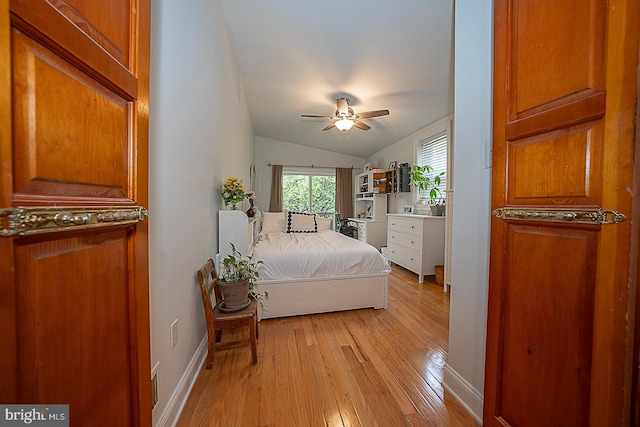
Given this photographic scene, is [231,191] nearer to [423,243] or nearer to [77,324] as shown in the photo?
[77,324]

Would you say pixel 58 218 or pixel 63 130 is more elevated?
pixel 63 130

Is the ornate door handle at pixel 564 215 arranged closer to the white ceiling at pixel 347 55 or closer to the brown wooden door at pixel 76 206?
the brown wooden door at pixel 76 206

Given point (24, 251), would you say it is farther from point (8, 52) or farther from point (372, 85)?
point (372, 85)

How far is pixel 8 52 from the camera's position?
37 cm

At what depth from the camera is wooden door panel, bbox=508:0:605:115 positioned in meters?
0.66

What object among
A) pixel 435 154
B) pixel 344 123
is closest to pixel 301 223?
pixel 344 123

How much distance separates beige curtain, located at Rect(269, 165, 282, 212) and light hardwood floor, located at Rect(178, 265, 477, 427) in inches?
145

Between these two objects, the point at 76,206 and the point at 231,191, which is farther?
the point at 231,191

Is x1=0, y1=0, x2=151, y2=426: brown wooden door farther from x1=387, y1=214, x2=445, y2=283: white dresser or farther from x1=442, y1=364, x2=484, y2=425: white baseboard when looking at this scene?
x1=387, y1=214, x2=445, y2=283: white dresser

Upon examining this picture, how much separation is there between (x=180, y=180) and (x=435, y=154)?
3.90 m

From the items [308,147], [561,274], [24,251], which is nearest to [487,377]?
[561,274]

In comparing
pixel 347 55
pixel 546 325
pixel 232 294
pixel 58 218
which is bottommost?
pixel 232 294

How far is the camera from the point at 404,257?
3797 millimetres

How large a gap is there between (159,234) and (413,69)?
2877 millimetres
